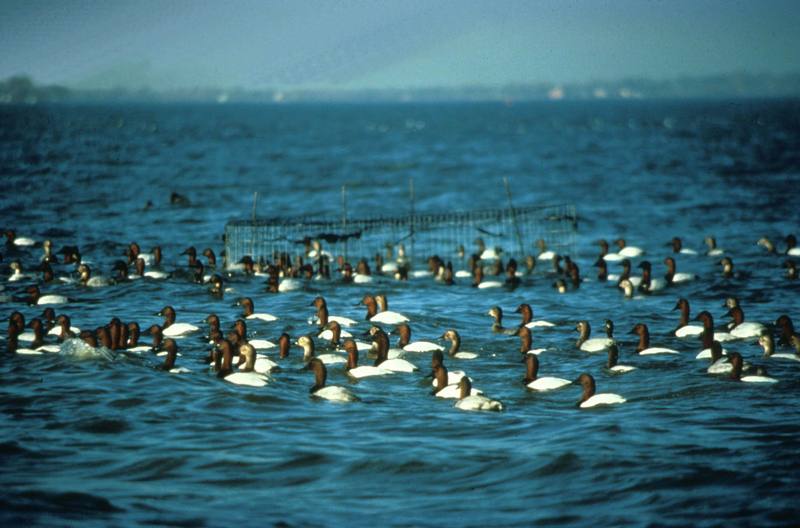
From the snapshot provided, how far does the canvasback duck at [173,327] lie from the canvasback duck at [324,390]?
555 cm

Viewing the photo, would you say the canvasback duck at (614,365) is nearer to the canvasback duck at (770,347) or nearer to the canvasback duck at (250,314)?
the canvasback duck at (770,347)

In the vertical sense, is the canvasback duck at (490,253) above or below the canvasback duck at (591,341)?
above

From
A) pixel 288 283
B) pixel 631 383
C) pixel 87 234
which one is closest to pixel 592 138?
pixel 87 234

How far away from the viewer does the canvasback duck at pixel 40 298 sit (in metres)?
26.4

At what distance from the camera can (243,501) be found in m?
14.0

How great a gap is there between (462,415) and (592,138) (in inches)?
4245

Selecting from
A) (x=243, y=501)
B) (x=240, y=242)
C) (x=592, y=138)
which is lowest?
(x=243, y=501)

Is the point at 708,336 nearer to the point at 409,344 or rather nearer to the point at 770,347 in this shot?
the point at 770,347

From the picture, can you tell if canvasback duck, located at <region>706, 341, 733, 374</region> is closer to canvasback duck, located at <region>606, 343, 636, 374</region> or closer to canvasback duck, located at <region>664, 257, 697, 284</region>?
canvasback duck, located at <region>606, 343, 636, 374</region>

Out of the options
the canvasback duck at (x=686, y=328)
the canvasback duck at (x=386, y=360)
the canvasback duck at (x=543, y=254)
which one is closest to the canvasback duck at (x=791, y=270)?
the canvasback duck at (x=543, y=254)

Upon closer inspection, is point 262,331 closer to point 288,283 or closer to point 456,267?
point 288,283

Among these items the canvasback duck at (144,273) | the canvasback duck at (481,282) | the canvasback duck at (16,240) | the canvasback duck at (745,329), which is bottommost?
the canvasback duck at (745,329)

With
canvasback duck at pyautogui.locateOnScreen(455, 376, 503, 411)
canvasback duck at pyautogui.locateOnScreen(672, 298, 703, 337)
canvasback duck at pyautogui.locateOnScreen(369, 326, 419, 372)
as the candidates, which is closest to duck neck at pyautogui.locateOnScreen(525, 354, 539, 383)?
canvasback duck at pyautogui.locateOnScreen(455, 376, 503, 411)

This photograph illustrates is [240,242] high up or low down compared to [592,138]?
down
